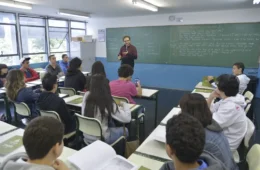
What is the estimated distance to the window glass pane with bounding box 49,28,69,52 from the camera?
7371 mm

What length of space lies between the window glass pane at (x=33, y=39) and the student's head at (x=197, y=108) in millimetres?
6498

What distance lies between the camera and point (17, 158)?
1.07 metres

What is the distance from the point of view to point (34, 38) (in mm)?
6812

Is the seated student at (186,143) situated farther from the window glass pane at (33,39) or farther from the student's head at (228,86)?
the window glass pane at (33,39)

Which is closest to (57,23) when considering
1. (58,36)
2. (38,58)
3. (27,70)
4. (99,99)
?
(58,36)

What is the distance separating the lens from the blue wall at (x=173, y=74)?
6.30 m

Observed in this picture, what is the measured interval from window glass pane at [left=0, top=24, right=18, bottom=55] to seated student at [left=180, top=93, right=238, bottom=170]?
627 cm

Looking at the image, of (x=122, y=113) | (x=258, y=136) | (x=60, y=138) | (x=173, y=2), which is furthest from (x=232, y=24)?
(x=60, y=138)

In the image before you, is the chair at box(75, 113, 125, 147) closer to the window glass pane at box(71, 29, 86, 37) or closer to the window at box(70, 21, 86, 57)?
the window at box(70, 21, 86, 57)

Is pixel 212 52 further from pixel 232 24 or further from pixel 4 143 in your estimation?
pixel 4 143

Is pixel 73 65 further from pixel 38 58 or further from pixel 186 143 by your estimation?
pixel 38 58

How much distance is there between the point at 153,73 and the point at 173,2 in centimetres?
281

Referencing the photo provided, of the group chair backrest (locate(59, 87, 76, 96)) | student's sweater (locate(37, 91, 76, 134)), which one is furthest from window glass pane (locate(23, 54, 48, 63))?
student's sweater (locate(37, 91, 76, 134))

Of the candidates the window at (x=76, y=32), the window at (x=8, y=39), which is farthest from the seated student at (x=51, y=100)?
the window at (x=76, y=32)
